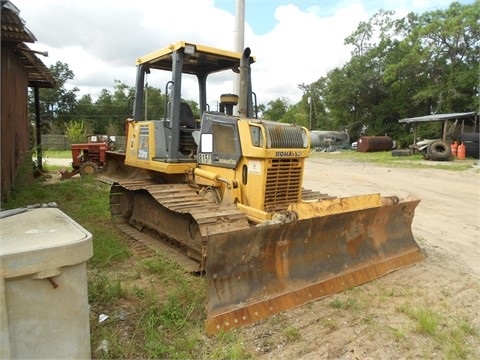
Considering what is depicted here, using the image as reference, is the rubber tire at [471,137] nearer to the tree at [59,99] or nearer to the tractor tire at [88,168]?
the tractor tire at [88,168]

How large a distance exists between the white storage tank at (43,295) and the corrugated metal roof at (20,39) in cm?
385

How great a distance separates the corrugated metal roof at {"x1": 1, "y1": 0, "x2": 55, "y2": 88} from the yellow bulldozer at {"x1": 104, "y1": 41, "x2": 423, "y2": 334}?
1835mm

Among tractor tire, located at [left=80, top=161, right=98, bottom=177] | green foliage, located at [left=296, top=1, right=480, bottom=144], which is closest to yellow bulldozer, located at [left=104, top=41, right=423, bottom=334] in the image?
tractor tire, located at [left=80, top=161, right=98, bottom=177]

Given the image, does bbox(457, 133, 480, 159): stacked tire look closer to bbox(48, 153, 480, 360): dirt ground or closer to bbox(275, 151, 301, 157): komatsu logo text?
bbox(48, 153, 480, 360): dirt ground

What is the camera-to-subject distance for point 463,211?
8445 mm

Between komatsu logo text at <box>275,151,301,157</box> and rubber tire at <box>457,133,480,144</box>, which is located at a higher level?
rubber tire at <box>457,133,480,144</box>

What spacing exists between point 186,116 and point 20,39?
3.53m

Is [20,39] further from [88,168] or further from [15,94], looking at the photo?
[88,168]

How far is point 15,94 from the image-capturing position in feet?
31.5

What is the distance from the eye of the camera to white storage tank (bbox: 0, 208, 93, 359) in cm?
227

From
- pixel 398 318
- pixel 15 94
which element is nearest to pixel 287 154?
pixel 398 318

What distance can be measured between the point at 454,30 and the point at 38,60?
93.3 feet

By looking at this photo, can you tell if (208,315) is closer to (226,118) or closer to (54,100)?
(226,118)

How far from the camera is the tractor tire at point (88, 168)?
13105mm
